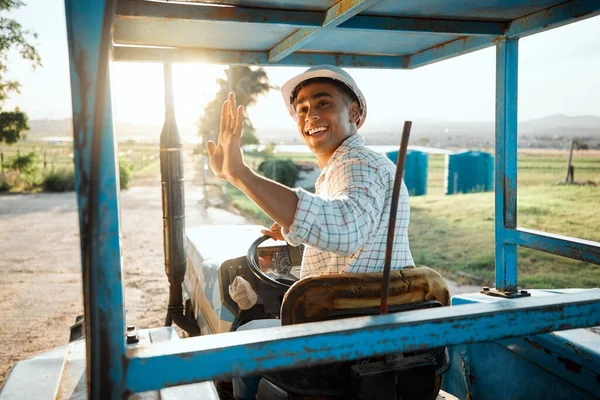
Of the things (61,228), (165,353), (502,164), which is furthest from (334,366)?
(61,228)

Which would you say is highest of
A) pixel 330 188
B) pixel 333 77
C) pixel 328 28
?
pixel 328 28

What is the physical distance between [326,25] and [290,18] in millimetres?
164

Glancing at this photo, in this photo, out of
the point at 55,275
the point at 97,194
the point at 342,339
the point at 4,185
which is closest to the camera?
the point at 97,194

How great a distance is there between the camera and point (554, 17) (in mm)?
2379

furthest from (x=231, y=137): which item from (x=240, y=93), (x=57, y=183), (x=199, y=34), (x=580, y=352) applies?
(x=240, y=93)

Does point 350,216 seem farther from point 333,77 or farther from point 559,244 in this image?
point 559,244

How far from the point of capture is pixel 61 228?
487 inches

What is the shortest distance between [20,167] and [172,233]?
23.3 m

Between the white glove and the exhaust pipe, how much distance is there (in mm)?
817

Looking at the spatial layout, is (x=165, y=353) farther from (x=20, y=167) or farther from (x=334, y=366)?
(x=20, y=167)

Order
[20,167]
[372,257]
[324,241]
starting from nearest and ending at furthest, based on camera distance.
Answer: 1. [324,241]
2. [372,257]
3. [20,167]

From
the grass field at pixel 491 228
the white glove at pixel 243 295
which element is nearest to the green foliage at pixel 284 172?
the grass field at pixel 491 228

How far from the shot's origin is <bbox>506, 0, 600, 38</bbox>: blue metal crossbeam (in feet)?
7.24

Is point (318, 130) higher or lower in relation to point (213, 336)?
higher
